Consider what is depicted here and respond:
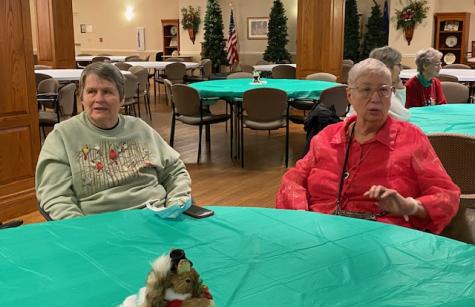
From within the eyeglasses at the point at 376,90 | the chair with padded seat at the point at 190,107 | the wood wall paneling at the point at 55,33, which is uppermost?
the wood wall paneling at the point at 55,33

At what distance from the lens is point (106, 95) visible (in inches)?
95.3

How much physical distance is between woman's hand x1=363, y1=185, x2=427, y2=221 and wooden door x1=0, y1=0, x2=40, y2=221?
3.33 meters

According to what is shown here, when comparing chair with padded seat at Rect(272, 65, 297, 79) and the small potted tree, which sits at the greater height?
the small potted tree

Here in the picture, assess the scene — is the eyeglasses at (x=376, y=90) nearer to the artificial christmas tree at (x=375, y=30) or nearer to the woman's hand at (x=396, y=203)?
the woman's hand at (x=396, y=203)

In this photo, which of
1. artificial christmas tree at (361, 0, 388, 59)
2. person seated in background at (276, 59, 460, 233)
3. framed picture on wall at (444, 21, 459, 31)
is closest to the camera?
person seated in background at (276, 59, 460, 233)

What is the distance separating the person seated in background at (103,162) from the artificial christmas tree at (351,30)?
1257cm

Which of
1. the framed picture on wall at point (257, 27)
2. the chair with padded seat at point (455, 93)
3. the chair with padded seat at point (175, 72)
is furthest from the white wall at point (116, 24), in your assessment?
the chair with padded seat at point (455, 93)

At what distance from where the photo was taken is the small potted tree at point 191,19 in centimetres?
1619

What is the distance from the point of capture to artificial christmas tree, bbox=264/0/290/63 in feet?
49.1

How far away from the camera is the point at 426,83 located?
5.02 metres

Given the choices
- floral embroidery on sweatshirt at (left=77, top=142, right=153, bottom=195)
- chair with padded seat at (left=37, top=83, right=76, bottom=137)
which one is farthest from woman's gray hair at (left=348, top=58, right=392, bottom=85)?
chair with padded seat at (left=37, top=83, right=76, bottom=137)

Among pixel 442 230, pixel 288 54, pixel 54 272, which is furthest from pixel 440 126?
pixel 288 54

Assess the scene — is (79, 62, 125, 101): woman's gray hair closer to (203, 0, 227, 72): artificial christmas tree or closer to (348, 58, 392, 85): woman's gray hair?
(348, 58, 392, 85): woman's gray hair

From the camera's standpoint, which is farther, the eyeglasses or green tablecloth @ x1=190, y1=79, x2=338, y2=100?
green tablecloth @ x1=190, y1=79, x2=338, y2=100
